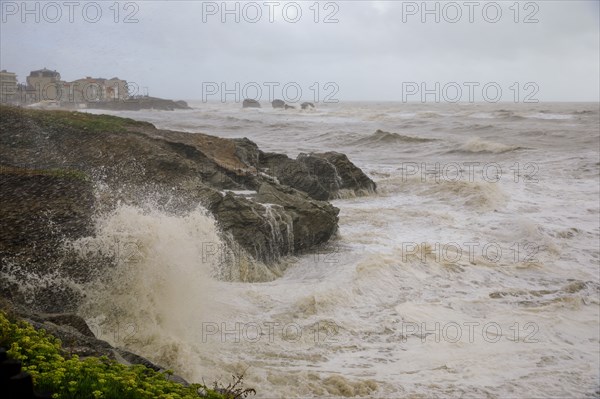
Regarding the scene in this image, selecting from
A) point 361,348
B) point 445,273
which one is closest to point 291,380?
point 361,348

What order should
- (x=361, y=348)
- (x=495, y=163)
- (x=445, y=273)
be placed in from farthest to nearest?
(x=495, y=163) → (x=445, y=273) → (x=361, y=348)

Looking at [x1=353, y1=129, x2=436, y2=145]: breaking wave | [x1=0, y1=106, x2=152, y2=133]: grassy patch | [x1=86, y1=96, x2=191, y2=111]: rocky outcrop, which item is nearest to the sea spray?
[x1=0, y1=106, x2=152, y2=133]: grassy patch

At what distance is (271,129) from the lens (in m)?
50.8

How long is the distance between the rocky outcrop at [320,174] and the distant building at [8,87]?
157ft

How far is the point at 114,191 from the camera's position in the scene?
10938 mm

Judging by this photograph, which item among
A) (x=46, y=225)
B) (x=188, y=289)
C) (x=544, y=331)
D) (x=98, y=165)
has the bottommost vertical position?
(x=544, y=331)

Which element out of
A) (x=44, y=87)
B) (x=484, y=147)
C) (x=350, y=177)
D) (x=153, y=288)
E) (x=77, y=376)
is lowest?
(x=153, y=288)

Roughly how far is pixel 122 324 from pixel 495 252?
8.84 metres

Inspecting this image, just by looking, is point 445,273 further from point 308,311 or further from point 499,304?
point 308,311

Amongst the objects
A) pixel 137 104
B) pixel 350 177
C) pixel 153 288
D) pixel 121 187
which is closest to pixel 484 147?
pixel 350 177

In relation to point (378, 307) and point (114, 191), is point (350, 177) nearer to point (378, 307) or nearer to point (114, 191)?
point (114, 191)

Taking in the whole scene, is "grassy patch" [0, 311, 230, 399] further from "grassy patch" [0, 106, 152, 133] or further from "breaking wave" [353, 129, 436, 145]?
"breaking wave" [353, 129, 436, 145]

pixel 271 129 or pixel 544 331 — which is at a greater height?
pixel 271 129

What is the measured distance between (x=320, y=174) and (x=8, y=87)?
2280 inches
